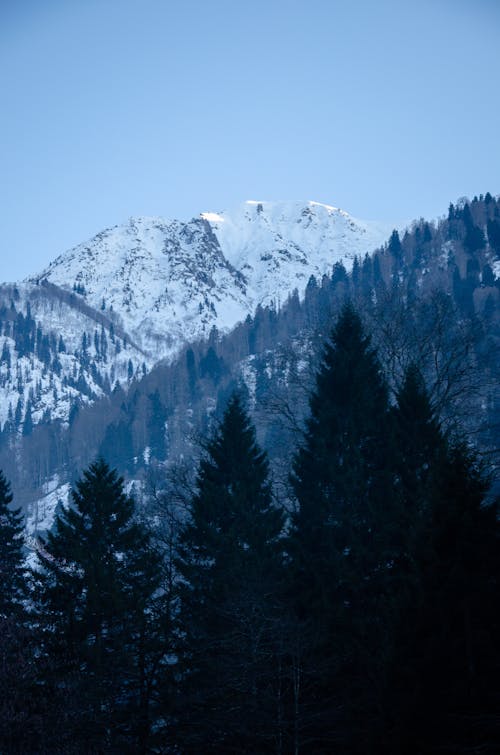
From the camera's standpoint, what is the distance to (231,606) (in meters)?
19.9

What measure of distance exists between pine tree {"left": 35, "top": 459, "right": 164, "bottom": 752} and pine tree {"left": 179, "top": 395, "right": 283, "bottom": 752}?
57.2 inches

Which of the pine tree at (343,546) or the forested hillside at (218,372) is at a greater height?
the forested hillside at (218,372)

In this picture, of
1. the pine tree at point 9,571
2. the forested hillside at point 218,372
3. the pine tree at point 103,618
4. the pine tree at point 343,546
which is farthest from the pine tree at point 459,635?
the forested hillside at point 218,372

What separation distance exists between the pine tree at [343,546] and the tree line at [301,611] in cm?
7

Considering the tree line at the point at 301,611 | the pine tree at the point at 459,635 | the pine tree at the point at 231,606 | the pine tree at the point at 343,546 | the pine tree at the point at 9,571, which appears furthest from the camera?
the pine tree at the point at 9,571

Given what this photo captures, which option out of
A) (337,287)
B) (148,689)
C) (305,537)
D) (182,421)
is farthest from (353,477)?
(337,287)

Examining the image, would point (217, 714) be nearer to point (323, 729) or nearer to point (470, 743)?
point (323, 729)

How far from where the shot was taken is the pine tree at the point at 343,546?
58.8 ft

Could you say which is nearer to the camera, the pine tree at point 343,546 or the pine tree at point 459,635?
the pine tree at point 459,635

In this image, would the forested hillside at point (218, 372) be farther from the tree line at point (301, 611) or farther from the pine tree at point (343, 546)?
the tree line at point (301, 611)

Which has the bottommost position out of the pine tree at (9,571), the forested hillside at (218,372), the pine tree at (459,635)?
the pine tree at (459,635)

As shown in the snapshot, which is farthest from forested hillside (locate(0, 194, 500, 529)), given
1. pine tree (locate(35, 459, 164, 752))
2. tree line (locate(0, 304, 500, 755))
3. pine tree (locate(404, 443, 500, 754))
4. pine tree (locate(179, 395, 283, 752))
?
pine tree (locate(404, 443, 500, 754))

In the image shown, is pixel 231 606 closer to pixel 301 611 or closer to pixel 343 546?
pixel 301 611

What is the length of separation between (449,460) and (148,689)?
40.5 ft
